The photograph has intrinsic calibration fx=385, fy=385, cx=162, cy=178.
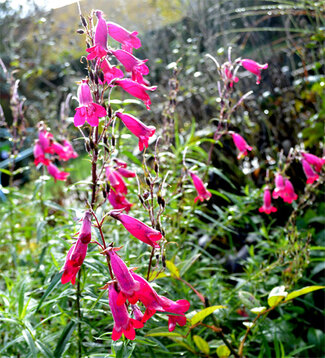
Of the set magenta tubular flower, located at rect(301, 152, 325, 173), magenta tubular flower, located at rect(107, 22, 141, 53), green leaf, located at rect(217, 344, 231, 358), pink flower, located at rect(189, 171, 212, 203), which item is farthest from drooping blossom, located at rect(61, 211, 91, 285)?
magenta tubular flower, located at rect(301, 152, 325, 173)

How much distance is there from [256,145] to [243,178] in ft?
2.19

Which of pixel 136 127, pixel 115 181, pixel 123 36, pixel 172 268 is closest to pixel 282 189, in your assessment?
pixel 172 268

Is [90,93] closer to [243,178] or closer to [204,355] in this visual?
[204,355]

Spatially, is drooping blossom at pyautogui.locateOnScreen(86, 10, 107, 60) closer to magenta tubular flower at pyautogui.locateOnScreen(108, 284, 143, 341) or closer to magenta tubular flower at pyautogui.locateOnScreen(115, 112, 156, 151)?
magenta tubular flower at pyautogui.locateOnScreen(115, 112, 156, 151)

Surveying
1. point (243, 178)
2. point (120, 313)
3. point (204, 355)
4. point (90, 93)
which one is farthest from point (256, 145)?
point (120, 313)

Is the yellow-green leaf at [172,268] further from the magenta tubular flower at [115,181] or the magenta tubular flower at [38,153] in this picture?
the magenta tubular flower at [38,153]

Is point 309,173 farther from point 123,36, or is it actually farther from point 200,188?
point 123,36

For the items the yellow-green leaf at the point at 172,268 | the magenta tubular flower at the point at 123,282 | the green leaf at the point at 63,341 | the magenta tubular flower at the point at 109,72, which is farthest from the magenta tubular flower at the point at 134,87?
the green leaf at the point at 63,341

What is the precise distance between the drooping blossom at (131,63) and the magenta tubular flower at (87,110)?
0.15 metres

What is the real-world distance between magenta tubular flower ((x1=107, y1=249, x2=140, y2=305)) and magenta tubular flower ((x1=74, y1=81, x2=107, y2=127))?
1.40 feet

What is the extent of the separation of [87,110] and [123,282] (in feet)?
1.77

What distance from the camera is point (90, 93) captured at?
1.24 m

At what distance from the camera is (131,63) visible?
1.30m

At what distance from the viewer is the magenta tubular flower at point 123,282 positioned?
3.25ft
